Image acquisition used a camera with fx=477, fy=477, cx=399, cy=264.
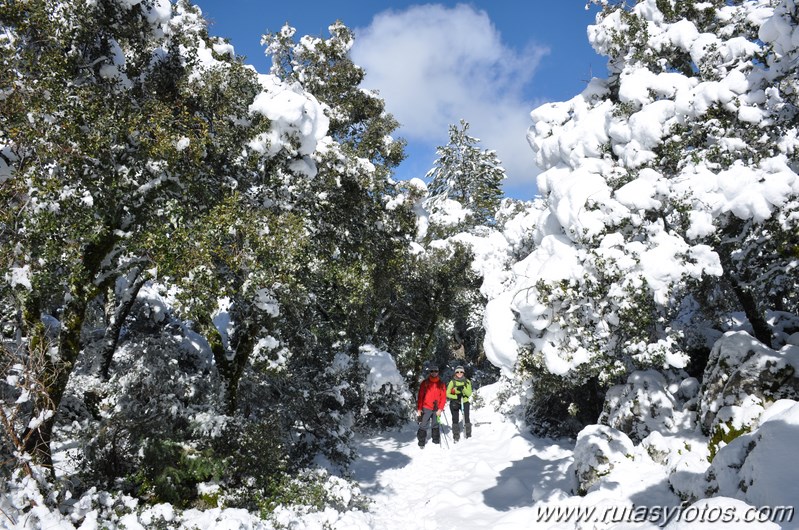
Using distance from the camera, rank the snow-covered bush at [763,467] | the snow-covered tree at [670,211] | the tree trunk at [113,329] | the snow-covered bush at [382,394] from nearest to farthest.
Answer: the snow-covered bush at [763,467] → the snow-covered tree at [670,211] → the tree trunk at [113,329] → the snow-covered bush at [382,394]

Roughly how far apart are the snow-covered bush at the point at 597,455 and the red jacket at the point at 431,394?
14.6ft

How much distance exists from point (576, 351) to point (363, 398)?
7.86m

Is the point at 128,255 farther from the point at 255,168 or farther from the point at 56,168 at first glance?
the point at 255,168

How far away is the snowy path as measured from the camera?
827cm

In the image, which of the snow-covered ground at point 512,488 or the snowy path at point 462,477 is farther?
the snowy path at point 462,477

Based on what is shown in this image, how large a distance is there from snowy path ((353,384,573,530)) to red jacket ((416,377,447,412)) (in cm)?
116

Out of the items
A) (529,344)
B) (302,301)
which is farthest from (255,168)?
(529,344)

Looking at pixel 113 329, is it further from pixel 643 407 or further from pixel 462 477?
pixel 643 407

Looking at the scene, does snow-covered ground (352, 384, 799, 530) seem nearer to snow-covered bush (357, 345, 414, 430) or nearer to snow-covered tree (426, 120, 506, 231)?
snow-covered bush (357, 345, 414, 430)

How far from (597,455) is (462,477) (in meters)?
3.35

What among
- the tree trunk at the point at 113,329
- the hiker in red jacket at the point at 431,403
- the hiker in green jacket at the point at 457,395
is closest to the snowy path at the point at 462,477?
the hiker in red jacket at the point at 431,403

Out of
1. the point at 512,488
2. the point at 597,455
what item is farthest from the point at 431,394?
the point at 597,455

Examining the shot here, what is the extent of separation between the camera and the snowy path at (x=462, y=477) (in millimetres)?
8273

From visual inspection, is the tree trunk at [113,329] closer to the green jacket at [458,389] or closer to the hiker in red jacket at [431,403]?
the hiker in red jacket at [431,403]
